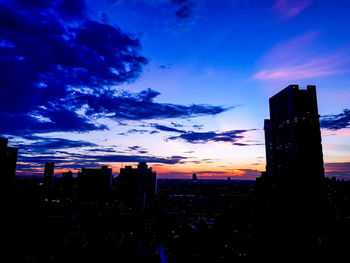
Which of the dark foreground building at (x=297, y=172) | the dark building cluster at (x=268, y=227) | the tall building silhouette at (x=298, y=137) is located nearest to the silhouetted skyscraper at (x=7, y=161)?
the dark building cluster at (x=268, y=227)

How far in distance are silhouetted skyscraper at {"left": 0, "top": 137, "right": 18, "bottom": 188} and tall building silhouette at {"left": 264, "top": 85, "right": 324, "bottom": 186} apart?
178872 mm

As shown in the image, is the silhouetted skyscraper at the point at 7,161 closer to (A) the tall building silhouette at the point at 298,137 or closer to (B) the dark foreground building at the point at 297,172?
(B) the dark foreground building at the point at 297,172

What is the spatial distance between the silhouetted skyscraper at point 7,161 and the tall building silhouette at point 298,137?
178872 millimetres

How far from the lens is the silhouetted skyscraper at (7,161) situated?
542 feet

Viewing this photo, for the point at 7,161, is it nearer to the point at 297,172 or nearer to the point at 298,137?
the point at 297,172

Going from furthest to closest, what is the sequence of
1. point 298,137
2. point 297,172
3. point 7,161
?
point 7,161, point 298,137, point 297,172

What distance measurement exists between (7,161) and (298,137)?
19072 centimetres

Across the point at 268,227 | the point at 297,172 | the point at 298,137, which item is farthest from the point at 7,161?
the point at 298,137

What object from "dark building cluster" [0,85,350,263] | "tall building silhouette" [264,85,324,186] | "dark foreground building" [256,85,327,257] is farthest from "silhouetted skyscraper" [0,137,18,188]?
"tall building silhouette" [264,85,324,186]

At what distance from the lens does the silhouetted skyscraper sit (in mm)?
165125

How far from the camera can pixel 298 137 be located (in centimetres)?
12256

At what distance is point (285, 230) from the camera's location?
115 m

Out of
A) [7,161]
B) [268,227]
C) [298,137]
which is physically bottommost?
[268,227]

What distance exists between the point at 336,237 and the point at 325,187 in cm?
2895
